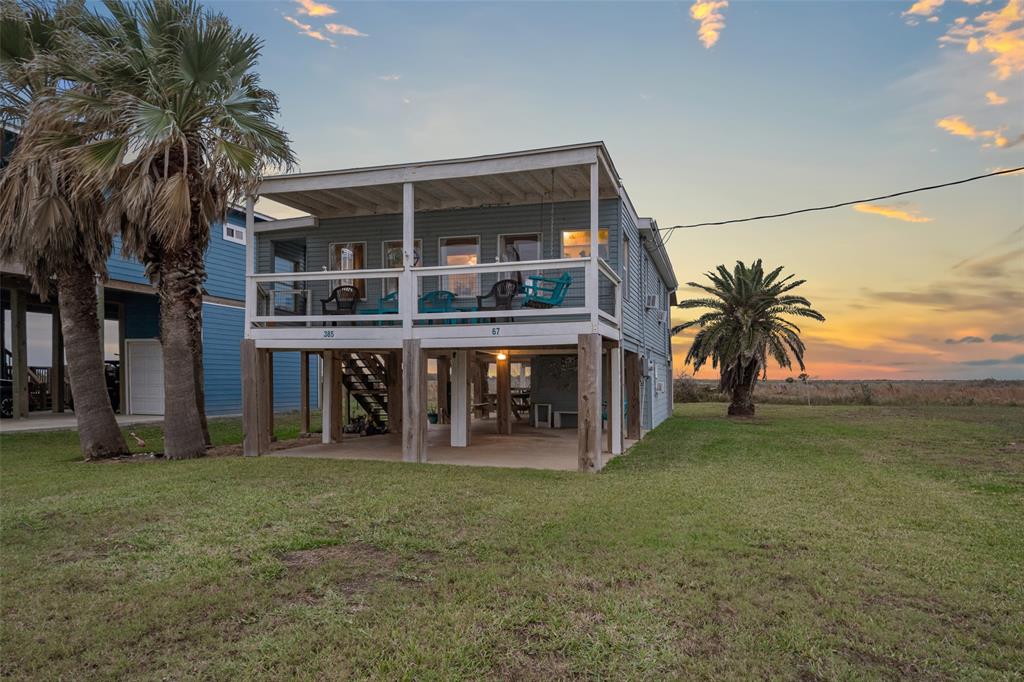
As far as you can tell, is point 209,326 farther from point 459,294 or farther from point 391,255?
point 459,294

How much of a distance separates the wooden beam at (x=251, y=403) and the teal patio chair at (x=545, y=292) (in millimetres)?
4919

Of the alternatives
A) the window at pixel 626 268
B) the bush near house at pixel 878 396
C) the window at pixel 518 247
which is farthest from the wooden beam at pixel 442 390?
the bush near house at pixel 878 396

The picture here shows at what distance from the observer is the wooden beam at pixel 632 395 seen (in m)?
14.5

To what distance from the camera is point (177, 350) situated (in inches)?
417

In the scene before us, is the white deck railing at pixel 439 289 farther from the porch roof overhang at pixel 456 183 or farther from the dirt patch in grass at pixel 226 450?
the dirt patch in grass at pixel 226 450

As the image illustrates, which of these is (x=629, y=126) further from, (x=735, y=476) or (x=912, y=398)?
(x=912, y=398)

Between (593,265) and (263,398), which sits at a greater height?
(593,265)

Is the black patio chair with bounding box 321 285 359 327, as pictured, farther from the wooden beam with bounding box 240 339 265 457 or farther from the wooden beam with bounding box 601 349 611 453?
the wooden beam with bounding box 601 349 611 453

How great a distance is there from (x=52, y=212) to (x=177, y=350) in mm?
2846

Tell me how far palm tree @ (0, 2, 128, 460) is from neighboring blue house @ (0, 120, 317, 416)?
667 cm

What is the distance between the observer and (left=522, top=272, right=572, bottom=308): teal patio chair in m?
10.6

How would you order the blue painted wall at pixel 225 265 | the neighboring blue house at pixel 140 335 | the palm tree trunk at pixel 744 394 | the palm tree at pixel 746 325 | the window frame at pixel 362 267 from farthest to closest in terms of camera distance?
1. the palm tree trunk at pixel 744 394
2. the palm tree at pixel 746 325
3. the blue painted wall at pixel 225 265
4. the neighboring blue house at pixel 140 335
5. the window frame at pixel 362 267

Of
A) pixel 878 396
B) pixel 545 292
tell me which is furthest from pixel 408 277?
pixel 878 396

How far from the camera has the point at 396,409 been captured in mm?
15125
